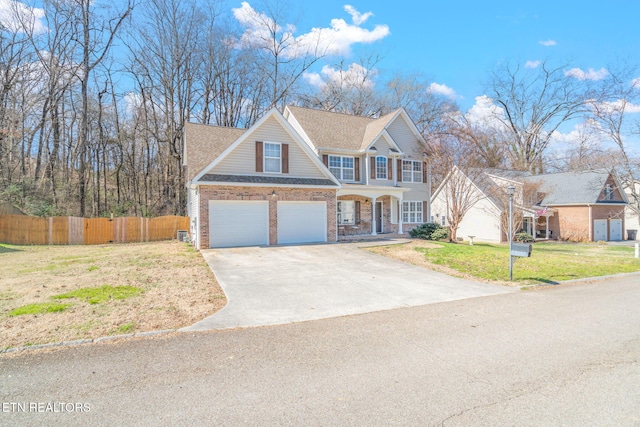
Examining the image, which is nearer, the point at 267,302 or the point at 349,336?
the point at 349,336

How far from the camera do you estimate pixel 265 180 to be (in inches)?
620

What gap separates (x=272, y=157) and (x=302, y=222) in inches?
141

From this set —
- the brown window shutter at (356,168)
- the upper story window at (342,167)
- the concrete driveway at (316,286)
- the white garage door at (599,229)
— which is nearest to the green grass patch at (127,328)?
the concrete driveway at (316,286)

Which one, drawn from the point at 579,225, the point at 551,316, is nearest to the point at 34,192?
the point at 551,316

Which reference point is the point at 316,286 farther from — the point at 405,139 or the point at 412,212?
the point at 405,139

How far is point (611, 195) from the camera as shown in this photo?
1081 inches

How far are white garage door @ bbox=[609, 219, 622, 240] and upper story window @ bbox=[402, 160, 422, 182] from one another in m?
17.7

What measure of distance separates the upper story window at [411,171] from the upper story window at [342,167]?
4.14 m

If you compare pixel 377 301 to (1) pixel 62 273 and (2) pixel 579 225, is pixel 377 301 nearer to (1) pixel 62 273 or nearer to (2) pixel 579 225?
(1) pixel 62 273

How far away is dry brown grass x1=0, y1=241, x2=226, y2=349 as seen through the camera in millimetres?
5230

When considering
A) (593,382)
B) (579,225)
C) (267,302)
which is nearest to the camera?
(593,382)

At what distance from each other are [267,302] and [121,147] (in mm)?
26848

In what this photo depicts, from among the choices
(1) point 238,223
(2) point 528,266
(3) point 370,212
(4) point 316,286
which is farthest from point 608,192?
(4) point 316,286

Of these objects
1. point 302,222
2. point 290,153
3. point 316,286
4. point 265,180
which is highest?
point 290,153
